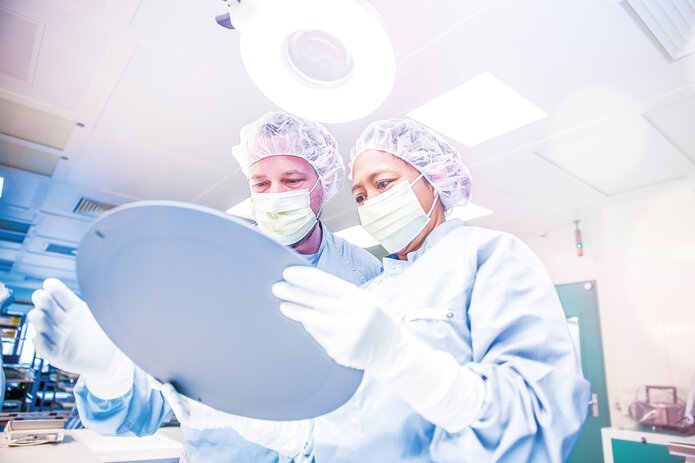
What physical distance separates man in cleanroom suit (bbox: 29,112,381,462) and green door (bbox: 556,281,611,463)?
3.32 meters

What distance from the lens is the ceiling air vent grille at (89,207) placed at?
163 inches

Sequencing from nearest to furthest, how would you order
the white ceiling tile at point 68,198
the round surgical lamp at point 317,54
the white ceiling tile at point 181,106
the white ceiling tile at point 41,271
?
1. the round surgical lamp at point 317,54
2. the white ceiling tile at point 181,106
3. the white ceiling tile at point 68,198
4. the white ceiling tile at point 41,271

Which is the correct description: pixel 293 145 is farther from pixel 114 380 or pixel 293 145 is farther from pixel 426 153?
pixel 114 380

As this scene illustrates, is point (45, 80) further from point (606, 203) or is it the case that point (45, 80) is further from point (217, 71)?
point (606, 203)

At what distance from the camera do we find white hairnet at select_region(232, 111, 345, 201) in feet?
4.44

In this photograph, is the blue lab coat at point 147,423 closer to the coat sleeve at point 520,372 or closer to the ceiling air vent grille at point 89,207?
the coat sleeve at point 520,372

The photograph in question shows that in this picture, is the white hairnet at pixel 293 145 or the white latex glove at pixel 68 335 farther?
the white hairnet at pixel 293 145

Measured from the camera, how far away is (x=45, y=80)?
2.38 m

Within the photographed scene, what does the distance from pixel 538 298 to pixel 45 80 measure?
9.40ft

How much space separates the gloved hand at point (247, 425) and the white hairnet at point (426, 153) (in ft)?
2.34

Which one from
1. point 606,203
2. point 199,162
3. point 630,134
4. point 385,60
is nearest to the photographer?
point 385,60

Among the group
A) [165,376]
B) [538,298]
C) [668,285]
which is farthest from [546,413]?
[668,285]

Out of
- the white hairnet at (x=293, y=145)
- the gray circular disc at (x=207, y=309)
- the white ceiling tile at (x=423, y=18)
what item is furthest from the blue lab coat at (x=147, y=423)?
the white ceiling tile at (x=423, y=18)

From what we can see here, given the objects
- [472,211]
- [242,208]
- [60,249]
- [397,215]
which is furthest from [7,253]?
[397,215]
